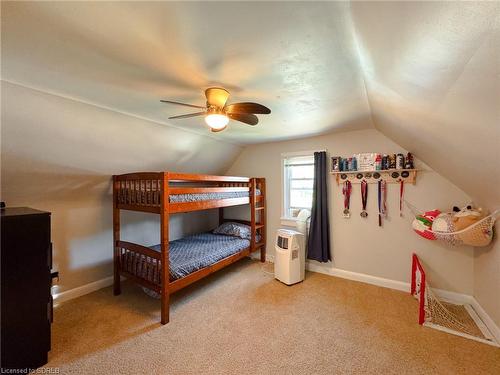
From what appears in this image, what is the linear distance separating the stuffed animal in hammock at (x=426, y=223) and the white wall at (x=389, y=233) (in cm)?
27

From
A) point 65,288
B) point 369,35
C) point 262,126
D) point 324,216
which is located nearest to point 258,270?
point 324,216

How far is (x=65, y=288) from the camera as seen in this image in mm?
2648

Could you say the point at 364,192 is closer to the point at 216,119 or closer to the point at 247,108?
the point at 247,108

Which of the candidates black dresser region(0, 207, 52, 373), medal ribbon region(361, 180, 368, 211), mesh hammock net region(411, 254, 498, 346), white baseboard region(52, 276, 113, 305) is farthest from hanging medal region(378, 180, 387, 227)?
white baseboard region(52, 276, 113, 305)

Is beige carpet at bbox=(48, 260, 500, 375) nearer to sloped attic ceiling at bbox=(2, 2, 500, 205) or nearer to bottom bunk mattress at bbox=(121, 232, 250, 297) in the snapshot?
bottom bunk mattress at bbox=(121, 232, 250, 297)

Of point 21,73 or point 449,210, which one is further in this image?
point 449,210

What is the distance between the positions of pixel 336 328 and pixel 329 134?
2564mm

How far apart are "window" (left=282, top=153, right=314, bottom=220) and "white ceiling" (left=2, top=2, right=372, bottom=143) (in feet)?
5.37

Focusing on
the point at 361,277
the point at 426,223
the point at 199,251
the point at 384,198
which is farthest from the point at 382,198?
the point at 199,251

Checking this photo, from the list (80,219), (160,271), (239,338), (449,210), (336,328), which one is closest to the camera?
(239,338)

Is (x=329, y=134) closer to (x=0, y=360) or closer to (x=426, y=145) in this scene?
(x=426, y=145)

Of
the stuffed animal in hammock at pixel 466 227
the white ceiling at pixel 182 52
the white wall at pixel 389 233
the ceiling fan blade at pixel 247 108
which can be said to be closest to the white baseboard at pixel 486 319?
the white wall at pixel 389 233

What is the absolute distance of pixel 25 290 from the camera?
5.44 feet

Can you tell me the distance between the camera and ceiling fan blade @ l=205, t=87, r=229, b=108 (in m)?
1.73
